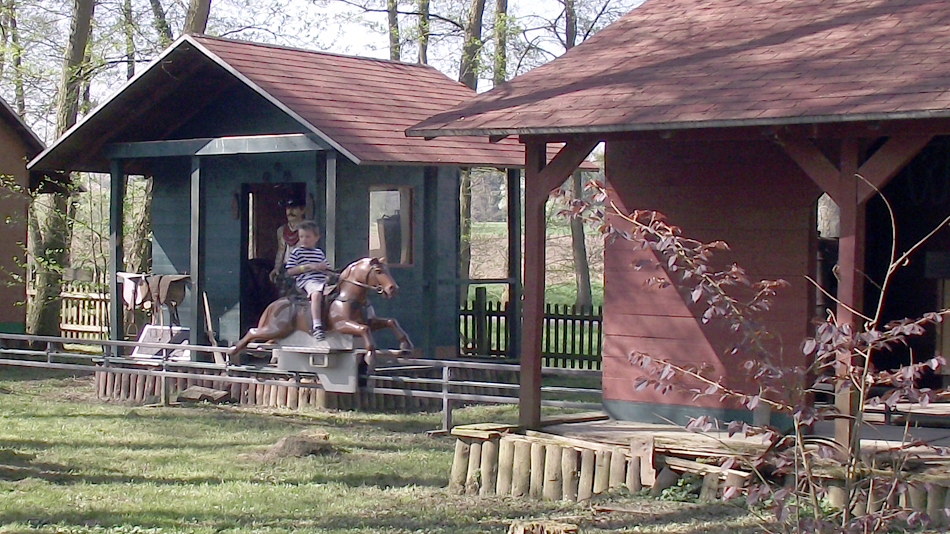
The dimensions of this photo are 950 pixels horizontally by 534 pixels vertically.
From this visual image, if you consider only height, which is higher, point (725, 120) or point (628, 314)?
point (725, 120)

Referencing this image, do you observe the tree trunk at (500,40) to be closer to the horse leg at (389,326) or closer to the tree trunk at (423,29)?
the tree trunk at (423,29)

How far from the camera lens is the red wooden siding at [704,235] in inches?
421

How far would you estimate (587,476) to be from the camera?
31.9ft

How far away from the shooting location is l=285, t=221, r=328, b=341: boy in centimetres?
1420

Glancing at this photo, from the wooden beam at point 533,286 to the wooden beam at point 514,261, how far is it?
24.9 ft

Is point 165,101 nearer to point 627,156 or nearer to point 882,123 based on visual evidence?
point 627,156

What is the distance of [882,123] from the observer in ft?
28.2

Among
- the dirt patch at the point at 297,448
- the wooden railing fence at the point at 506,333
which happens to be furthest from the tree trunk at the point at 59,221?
the dirt patch at the point at 297,448

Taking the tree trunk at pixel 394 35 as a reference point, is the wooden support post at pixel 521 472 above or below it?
below

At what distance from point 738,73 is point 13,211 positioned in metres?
15.0

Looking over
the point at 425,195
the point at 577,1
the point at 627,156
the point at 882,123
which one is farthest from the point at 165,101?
the point at 577,1

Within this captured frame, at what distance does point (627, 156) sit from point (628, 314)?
4.86 feet

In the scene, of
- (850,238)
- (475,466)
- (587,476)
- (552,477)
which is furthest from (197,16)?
(850,238)

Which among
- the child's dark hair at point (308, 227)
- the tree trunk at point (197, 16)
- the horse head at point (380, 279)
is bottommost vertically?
the horse head at point (380, 279)
